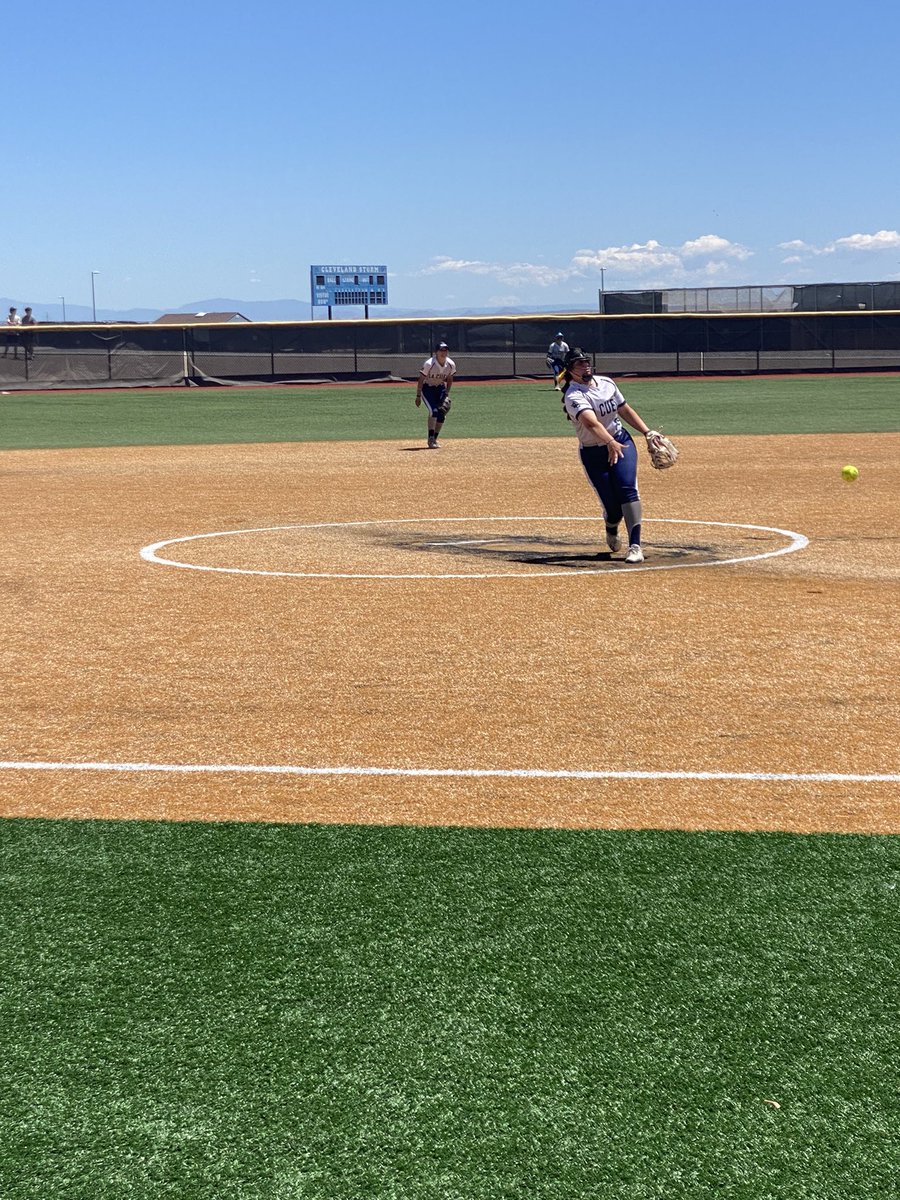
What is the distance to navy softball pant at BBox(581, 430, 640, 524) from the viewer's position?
13.5 meters

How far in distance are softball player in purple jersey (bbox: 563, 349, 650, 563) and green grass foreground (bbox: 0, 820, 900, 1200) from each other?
7.52 m

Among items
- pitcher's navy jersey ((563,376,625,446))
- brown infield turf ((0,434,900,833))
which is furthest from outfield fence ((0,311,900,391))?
pitcher's navy jersey ((563,376,625,446))

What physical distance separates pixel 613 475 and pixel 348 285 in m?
138

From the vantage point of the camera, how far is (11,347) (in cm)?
5472

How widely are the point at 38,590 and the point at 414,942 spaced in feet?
26.7

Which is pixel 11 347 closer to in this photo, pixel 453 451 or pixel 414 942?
pixel 453 451

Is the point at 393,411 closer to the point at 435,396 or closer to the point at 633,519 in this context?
the point at 435,396

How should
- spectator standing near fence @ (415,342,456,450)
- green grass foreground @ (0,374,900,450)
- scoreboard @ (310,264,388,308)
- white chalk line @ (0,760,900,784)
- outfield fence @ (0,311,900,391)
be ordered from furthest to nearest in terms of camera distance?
scoreboard @ (310,264,388,308) → outfield fence @ (0,311,900,391) → green grass foreground @ (0,374,900,450) → spectator standing near fence @ (415,342,456,450) → white chalk line @ (0,760,900,784)

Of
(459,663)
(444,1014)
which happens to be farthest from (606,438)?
(444,1014)

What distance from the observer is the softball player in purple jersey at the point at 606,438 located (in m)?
13.3

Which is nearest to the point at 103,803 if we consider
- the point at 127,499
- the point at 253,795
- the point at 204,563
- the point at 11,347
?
the point at 253,795

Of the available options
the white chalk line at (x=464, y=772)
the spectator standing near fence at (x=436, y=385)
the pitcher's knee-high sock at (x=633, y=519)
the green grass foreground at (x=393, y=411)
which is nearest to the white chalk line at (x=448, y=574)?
the pitcher's knee-high sock at (x=633, y=519)

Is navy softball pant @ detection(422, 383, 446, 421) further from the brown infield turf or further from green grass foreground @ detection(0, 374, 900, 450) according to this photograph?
the brown infield turf

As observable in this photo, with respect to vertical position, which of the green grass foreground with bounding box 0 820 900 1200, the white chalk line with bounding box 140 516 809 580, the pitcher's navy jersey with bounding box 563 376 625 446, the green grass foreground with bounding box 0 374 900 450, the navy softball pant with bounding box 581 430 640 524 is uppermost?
the pitcher's navy jersey with bounding box 563 376 625 446
